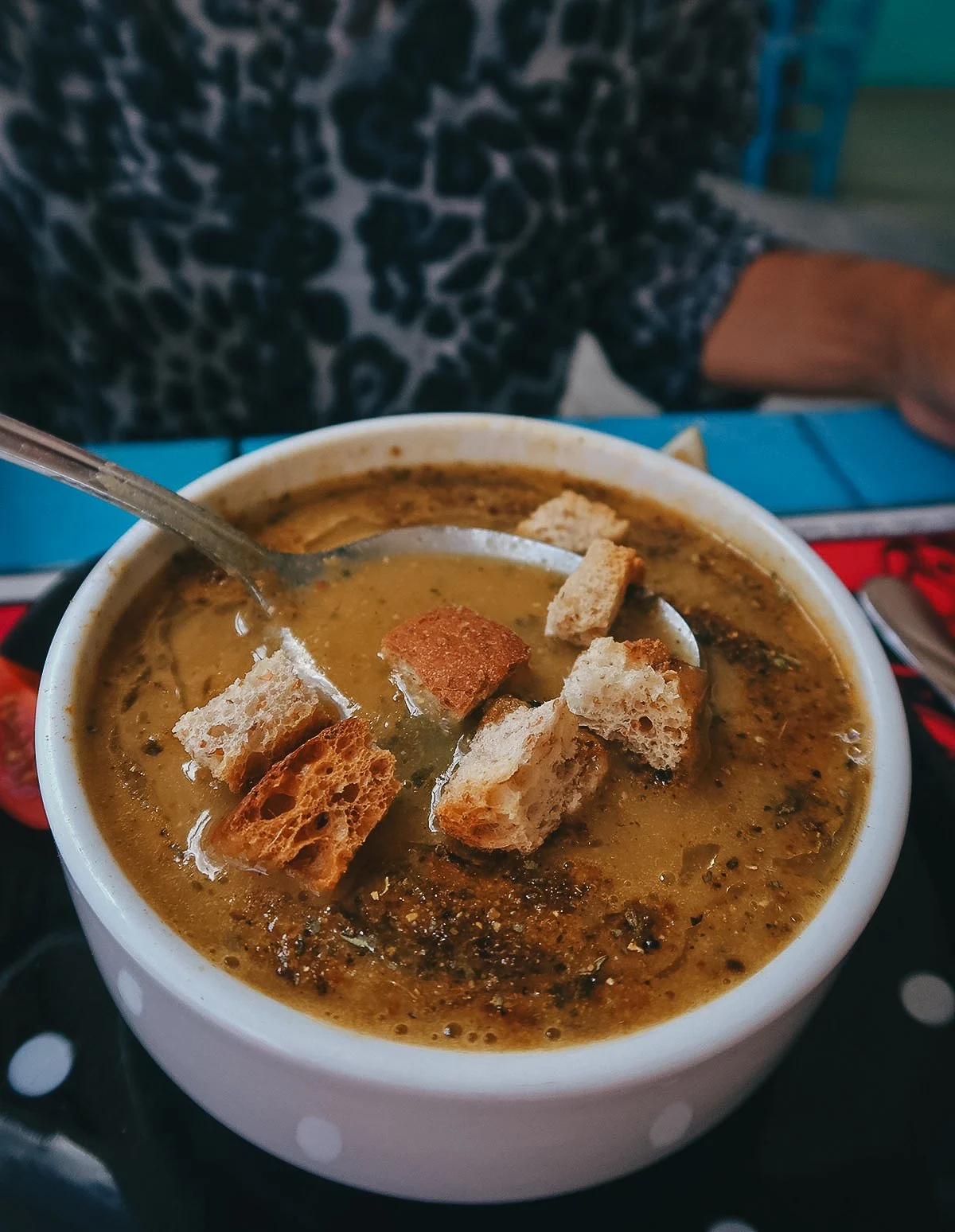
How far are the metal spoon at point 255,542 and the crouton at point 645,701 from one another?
15 centimetres

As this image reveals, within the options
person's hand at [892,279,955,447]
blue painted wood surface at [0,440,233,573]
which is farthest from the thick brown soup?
person's hand at [892,279,955,447]

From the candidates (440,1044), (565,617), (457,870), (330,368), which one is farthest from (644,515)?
(330,368)

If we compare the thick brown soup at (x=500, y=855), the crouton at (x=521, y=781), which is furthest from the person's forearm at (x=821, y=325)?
the crouton at (x=521, y=781)

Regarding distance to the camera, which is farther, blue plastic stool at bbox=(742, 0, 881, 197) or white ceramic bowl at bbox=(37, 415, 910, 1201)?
blue plastic stool at bbox=(742, 0, 881, 197)

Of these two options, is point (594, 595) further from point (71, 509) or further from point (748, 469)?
point (71, 509)

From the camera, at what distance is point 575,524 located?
1185mm

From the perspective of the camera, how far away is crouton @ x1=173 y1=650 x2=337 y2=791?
87 cm

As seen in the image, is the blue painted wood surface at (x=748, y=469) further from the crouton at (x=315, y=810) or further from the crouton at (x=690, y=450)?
the crouton at (x=315, y=810)

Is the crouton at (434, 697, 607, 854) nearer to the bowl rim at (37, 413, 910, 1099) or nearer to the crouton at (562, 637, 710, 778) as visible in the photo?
the crouton at (562, 637, 710, 778)

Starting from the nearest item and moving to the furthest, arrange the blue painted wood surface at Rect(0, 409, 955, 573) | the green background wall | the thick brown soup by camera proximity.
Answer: the thick brown soup < the blue painted wood surface at Rect(0, 409, 955, 573) < the green background wall

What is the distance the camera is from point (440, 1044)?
705 millimetres

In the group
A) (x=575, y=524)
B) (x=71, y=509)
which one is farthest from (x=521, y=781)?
(x=71, y=509)

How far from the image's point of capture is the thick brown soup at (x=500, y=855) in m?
0.75

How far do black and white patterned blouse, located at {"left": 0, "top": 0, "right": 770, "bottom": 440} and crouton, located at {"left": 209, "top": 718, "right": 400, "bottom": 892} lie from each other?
1.45 m
